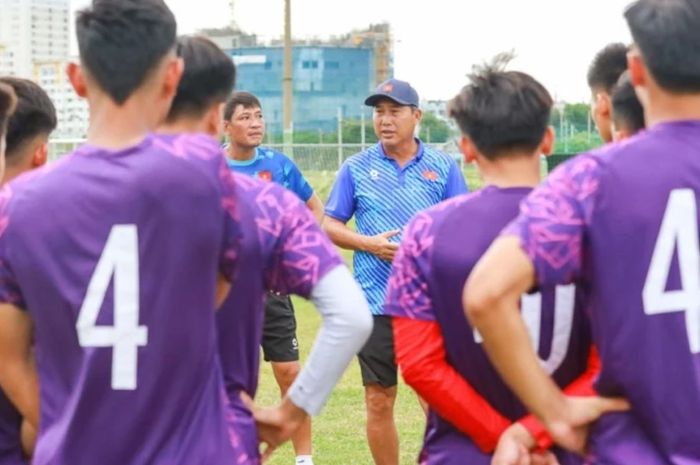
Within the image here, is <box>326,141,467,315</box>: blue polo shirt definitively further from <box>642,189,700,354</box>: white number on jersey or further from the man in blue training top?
<box>642,189,700,354</box>: white number on jersey

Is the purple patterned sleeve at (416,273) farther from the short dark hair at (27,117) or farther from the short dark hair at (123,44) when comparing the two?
the short dark hair at (27,117)

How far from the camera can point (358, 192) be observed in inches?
339

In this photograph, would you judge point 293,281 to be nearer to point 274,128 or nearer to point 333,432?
point 333,432

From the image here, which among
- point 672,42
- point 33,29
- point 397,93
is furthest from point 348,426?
point 33,29

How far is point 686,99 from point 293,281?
1.15 meters

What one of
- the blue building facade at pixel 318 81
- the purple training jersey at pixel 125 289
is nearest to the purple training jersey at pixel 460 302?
the purple training jersey at pixel 125 289

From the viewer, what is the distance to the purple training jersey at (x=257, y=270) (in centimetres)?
364

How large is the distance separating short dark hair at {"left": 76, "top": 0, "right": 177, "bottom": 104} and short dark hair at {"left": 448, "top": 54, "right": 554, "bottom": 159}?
3.05ft

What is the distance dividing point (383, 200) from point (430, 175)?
344 millimetres

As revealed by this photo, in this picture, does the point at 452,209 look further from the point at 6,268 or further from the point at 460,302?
the point at 6,268

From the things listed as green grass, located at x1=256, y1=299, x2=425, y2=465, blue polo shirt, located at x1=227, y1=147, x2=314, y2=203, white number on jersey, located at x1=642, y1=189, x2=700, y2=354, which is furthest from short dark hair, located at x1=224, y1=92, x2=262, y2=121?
white number on jersey, located at x1=642, y1=189, x2=700, y2=354

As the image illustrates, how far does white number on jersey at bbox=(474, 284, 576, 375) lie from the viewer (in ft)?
12.0

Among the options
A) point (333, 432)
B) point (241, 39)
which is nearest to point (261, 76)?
point (241, 39)

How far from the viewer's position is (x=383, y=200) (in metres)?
8.51
